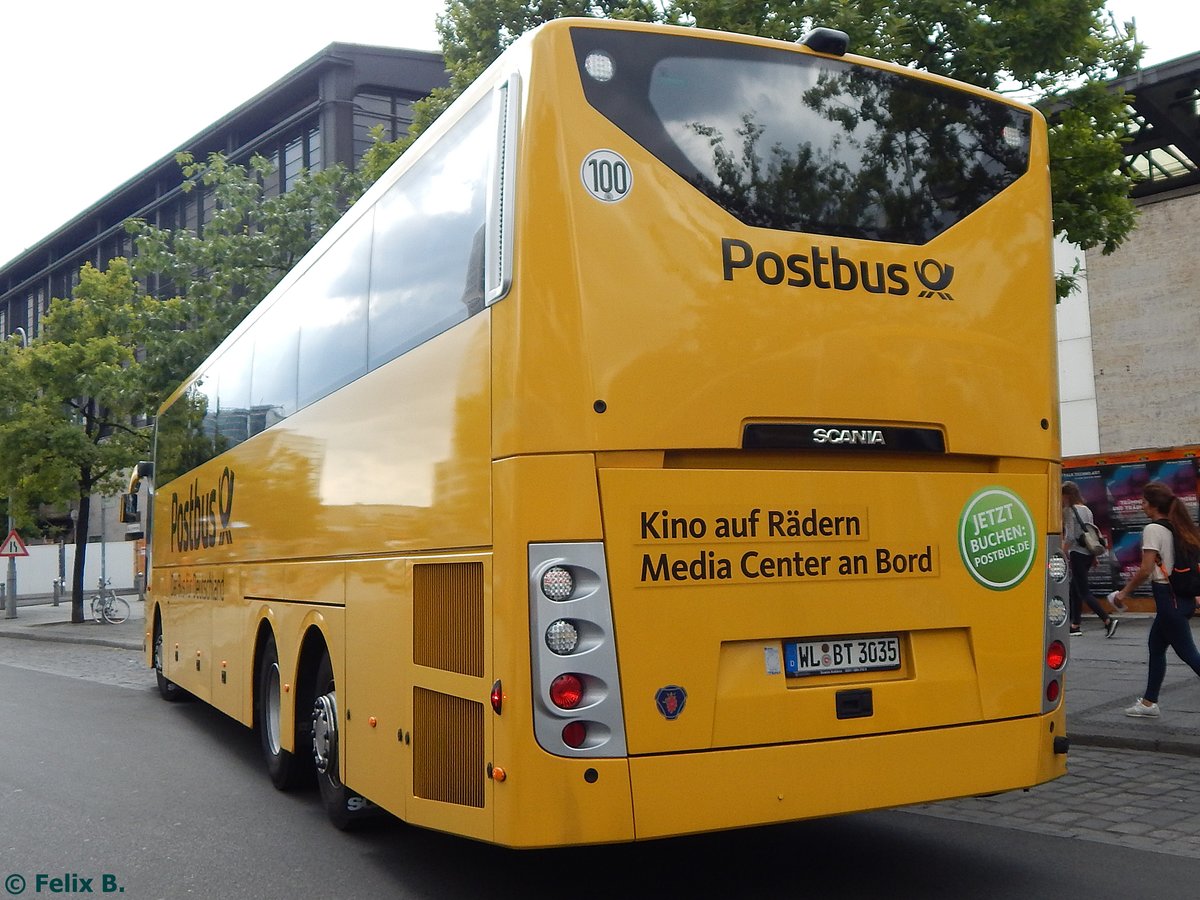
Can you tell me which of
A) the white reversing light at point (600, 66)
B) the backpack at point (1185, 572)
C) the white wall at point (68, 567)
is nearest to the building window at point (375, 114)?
the white wall at point (68, 567)

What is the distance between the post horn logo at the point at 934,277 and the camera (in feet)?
18.3

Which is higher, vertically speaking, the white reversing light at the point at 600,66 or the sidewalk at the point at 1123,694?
the white reversing light at the point at 600,66

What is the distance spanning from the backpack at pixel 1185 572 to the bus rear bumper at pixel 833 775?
4010 millimetres

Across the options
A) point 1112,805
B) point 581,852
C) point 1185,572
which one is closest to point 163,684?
point 581,852

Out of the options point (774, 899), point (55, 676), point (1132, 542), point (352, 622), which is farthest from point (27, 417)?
point (774, 899)

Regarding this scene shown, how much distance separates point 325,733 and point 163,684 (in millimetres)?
8360

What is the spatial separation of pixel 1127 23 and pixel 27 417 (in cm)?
2680

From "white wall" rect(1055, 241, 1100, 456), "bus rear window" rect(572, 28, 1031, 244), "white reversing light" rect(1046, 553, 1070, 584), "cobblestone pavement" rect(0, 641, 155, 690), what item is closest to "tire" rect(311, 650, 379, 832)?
"bus rear window" rect(572, 28, 1031, 244)

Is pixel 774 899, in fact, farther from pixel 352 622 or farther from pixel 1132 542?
pixel 1132 542

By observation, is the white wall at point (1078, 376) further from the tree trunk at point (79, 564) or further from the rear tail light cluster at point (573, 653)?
the rear tail light cluster at point (573, 653)

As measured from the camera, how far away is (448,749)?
527 cm

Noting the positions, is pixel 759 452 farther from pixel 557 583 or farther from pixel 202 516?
pixel 202 516

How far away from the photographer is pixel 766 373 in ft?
16.9

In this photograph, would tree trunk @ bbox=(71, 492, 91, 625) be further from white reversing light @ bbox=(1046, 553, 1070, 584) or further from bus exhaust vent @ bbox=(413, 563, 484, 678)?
white reversing light @ bbox=(1046, 553, 1070, 584)
